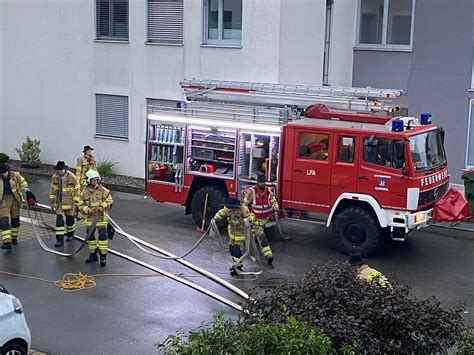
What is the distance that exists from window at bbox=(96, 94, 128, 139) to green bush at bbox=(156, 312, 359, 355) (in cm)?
1517

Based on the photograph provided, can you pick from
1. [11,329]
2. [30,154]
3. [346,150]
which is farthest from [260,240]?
[30,154]

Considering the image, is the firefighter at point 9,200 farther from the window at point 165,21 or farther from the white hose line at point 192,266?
the window at point 165,21

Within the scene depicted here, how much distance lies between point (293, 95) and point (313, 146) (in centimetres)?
168

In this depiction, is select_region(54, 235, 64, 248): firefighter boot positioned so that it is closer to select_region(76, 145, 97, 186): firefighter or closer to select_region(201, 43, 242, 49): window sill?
select_region(76, 145, 97, 186): firefighter

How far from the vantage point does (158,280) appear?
12227 mm

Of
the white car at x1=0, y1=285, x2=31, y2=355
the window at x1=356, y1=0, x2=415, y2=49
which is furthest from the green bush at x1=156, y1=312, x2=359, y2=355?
the window at x1=356, y1=0, x2=415, y2=49

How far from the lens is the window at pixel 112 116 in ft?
67.7

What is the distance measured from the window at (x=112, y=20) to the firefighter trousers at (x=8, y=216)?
7.67 meters

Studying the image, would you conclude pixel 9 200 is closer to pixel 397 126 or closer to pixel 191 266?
pixel 191 266

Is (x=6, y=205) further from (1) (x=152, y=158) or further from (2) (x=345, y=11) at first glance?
(2) (x=345, y=11)

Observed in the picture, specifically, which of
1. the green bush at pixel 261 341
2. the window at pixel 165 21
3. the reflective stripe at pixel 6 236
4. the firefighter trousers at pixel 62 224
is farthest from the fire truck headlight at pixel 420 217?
the window at pixel 165 21

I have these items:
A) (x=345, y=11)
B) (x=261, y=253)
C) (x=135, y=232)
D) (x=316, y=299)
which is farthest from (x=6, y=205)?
(x=345, y=11)

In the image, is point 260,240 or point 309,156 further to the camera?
point 309,156

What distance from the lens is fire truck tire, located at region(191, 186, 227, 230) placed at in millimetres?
15000
